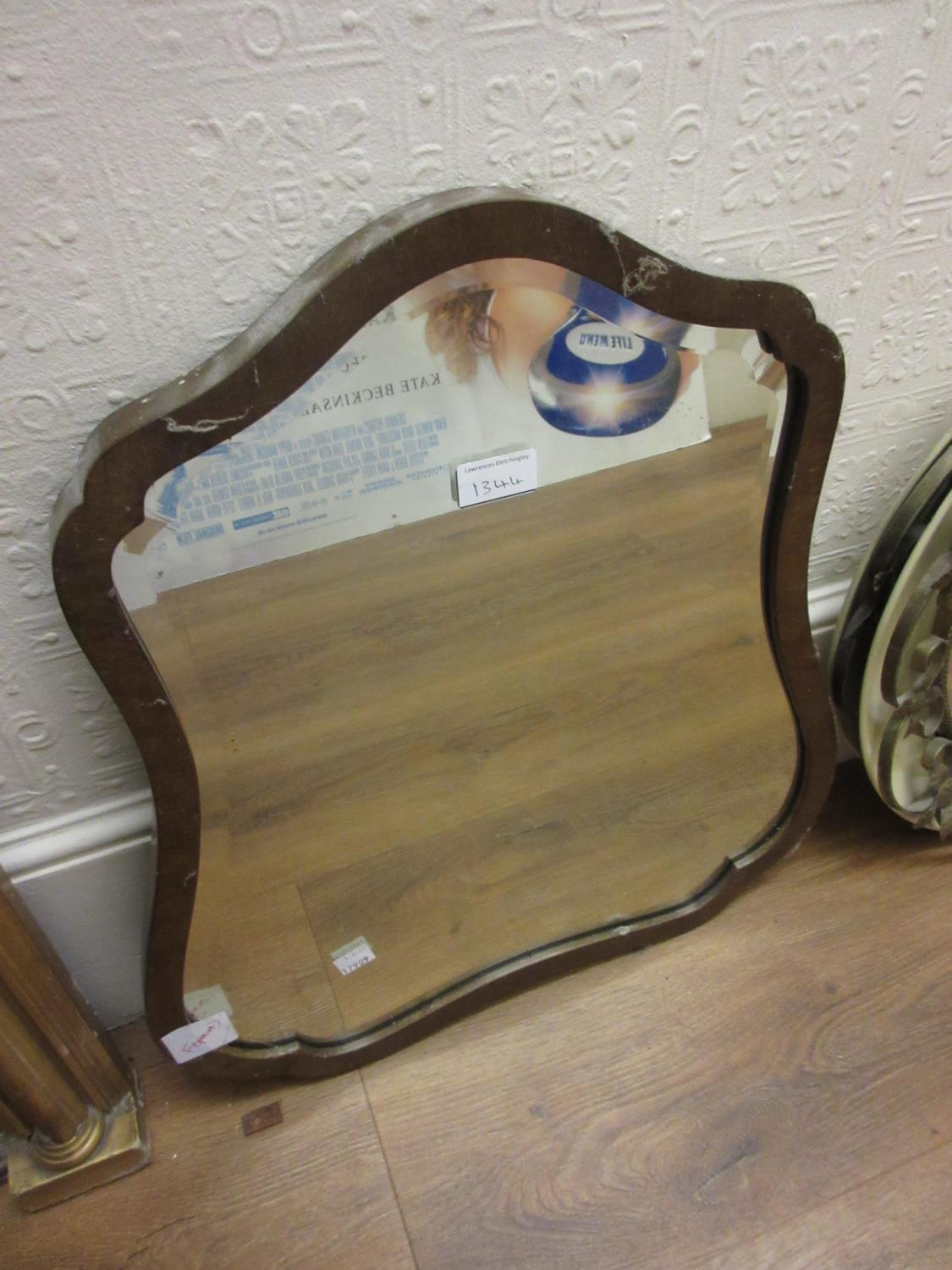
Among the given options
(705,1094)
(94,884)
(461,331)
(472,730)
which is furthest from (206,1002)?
(461,331)

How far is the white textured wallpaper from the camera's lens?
0.44m

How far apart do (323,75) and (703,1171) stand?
810 mm

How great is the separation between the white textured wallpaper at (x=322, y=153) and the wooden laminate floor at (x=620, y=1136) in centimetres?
37

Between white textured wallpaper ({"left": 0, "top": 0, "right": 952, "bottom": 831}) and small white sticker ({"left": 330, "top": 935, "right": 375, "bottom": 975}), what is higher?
white textured wallpaper ({"left": 0, "top": 0, "right": 952, "bottom": 831})

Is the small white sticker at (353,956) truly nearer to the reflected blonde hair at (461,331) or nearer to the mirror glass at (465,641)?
the mirror glass at (465,641)

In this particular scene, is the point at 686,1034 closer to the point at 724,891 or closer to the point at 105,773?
the point at 724,891

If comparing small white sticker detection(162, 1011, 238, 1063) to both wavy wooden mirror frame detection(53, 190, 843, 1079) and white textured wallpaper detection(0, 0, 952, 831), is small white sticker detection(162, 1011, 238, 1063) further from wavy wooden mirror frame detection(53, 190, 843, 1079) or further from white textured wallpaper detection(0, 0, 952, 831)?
white textured wallpaper detection(0, 0, 952, 831)

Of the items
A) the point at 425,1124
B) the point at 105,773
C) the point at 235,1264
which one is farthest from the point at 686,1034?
the point at 105,773

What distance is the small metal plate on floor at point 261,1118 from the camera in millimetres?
750

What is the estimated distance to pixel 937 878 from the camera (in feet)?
2.93

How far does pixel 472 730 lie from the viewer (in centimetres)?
74

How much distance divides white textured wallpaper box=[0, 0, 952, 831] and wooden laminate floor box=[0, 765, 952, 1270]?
0.37 m

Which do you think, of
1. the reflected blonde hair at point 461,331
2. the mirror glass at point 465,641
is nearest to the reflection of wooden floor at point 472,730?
the mirror glass at point 465,641

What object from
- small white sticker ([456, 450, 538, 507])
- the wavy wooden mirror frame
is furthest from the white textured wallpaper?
small white sticker ([456, 450, 538, 507])
